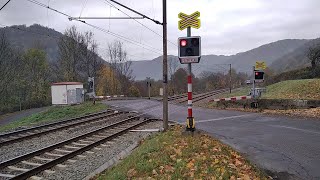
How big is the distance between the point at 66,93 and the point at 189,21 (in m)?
30.9

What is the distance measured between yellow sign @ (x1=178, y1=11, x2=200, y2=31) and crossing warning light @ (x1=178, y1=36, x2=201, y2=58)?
2.09 ft

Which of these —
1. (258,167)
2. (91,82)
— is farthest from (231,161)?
(91,82)

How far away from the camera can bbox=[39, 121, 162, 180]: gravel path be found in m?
8.71

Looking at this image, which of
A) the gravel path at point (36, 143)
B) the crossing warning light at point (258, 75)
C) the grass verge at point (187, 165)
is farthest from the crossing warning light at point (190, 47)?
the crossing warning light at point (258, 75)

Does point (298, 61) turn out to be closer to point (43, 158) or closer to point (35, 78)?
point (35, 78)

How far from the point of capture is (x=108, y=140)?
13.9 meters

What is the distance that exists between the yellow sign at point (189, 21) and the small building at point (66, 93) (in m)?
30.1

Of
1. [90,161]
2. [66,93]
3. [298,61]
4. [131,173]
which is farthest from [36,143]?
[298,61]

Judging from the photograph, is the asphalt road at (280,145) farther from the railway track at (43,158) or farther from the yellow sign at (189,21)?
the railway track at (43,158)

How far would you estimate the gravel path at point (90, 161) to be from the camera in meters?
8.71

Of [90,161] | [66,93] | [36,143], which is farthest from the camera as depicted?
[66,93]

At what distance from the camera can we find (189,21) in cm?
1224

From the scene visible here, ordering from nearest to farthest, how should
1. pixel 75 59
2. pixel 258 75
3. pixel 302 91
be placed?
pixel 258 75 → pixel 302 91 → pixel 75 59

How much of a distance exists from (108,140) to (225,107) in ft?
50.6
